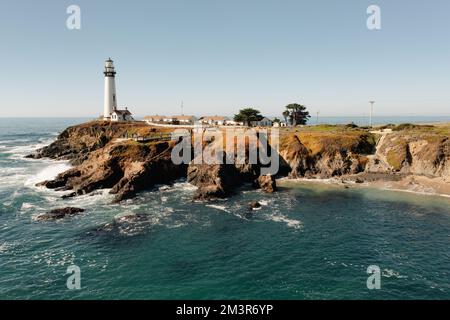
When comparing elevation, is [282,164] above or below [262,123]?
below

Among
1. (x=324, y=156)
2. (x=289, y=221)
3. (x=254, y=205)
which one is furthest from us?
(x=324, y=156)

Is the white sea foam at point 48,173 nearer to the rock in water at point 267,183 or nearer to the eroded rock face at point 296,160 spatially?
the rock in water at point 267,183

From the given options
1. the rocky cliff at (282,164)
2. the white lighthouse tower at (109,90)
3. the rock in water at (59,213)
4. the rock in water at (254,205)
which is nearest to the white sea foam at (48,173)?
the rocky cliff at (282,164)

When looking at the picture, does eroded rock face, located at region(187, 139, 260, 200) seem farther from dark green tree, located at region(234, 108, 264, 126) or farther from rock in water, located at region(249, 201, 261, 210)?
dark green tree, located at region(234, 108, 264, 126)

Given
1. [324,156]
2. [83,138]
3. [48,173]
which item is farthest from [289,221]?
[83,138]

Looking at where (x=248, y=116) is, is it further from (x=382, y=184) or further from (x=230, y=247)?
(x=230, y=247)

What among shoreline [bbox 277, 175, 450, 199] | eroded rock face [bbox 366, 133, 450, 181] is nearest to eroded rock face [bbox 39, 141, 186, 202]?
shoreline [bbox 277, 175, 450, 199]
